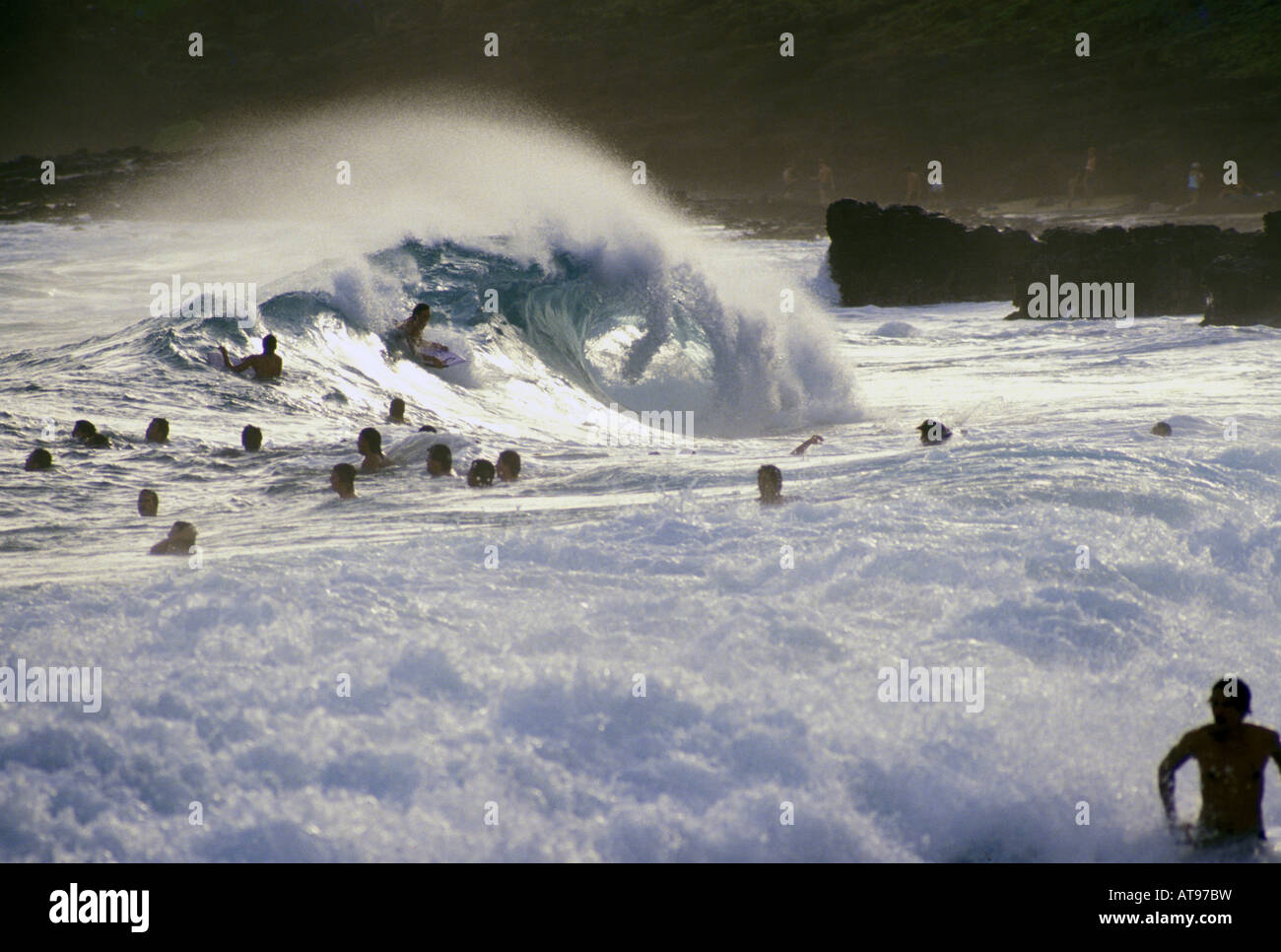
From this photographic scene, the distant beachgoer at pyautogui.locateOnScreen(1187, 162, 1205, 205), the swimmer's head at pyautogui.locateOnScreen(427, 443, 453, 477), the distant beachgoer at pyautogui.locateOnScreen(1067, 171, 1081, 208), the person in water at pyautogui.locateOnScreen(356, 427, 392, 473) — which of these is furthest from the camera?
the distant beachgoer at pyautogui.locateOnScreen(1067, 171, 1081, 208)

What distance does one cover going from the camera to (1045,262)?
23.3 meters

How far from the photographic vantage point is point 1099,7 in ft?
144

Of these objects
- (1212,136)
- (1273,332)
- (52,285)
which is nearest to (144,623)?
(1273,332)

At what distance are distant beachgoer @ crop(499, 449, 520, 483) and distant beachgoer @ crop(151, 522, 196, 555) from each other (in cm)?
263

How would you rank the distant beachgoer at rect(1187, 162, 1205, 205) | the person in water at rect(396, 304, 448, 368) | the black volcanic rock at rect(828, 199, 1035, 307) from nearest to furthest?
the person in water at rect(396, 304, 448, 368) → the black volcanic rock at rect(828, 199, 1035, 307) → the distant beachgoer at rect(1187, 162, 1205, 205)

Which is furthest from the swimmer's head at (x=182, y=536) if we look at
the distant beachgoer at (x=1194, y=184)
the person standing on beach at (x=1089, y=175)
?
the person standing on beach at (x=1089, y=175)

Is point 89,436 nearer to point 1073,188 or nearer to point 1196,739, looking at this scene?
point 1196,739

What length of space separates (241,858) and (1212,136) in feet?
130

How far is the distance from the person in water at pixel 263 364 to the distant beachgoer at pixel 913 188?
93.8 ft

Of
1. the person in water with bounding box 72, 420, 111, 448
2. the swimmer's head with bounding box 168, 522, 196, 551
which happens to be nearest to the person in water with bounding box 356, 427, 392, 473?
the person in water with bounding box 72, 420, 111, 448

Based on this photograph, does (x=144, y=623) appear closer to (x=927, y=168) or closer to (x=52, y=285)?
(x=52, y=285)

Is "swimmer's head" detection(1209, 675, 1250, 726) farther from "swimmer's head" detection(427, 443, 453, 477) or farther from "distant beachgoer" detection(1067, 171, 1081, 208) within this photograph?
"distant beachgoer" detection(1067, 171, 1081, 208)

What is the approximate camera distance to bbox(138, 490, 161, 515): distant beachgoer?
7.37 meters

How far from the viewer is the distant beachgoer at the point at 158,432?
9242 mm
